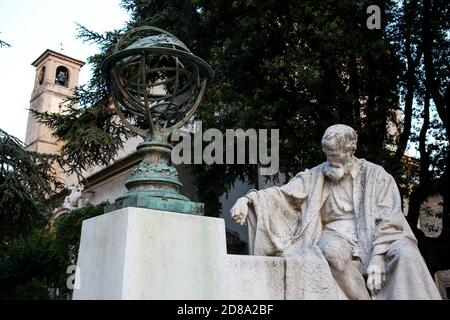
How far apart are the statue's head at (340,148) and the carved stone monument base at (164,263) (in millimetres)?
1068

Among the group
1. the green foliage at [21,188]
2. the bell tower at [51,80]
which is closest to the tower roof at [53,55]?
the bell tower at [51,80]

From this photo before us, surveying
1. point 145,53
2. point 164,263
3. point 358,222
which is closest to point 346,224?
point 358,222

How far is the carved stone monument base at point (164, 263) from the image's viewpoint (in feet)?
10.0

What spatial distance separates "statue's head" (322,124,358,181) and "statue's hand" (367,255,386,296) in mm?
949

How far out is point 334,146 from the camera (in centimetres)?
441

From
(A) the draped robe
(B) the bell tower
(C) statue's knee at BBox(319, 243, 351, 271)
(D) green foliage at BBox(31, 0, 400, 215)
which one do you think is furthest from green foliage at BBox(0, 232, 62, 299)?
(B) the bell tower

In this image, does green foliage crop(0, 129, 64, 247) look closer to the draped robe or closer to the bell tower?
the draped robe

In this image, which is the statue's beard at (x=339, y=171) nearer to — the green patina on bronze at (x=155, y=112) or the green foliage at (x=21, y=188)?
the green patina on bronze at (x=155, y=112)

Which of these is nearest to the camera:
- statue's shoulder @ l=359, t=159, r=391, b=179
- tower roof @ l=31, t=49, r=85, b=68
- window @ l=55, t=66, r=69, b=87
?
statue's shoulder @ l=359, t=159, r=391, b=179

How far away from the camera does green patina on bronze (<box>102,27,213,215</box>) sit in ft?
11.3

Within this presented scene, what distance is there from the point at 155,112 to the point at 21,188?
860 cm
